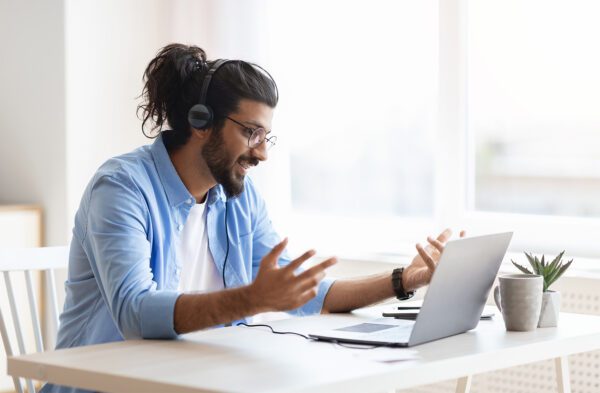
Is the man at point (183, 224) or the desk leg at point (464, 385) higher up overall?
the man at point (183, 224)

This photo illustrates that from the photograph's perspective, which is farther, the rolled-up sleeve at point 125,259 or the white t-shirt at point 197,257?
the white t-shirt at point 197,257

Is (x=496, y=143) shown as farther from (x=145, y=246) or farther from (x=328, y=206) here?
(x=145, y=246)

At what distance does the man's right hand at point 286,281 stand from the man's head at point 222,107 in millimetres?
Answer: 562

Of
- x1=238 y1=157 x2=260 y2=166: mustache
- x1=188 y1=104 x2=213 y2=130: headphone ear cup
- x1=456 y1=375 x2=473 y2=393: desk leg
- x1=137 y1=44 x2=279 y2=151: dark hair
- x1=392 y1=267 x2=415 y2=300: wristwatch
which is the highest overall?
x1=137 y1=44 x2=279 y2=151: dark hair

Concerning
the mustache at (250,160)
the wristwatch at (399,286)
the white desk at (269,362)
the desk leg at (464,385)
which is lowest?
the desk leg at (464,385)

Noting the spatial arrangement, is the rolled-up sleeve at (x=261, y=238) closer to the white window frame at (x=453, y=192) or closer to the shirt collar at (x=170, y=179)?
the shirt collar at (x=170, y=179)

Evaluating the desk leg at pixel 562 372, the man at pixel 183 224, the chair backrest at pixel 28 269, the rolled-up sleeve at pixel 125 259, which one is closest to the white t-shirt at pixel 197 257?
the man at pixel 183 224

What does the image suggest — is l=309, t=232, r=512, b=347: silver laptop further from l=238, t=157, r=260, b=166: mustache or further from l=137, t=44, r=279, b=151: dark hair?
l=137, t=44, r=279, b=151: dark hair

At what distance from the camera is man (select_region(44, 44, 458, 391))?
1.83 metres

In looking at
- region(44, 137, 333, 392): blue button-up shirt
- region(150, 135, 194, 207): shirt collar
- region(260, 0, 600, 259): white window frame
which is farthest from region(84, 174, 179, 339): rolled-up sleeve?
region(260, 0, 600, 259): white window frame

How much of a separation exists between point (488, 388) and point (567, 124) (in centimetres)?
88

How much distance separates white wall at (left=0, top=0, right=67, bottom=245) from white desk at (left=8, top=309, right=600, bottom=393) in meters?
1.96

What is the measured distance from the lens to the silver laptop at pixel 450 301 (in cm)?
171

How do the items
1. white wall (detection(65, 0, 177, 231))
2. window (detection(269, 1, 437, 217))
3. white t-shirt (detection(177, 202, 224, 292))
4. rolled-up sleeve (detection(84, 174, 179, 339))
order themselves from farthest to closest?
white wall (detection(65, 0, 177, 231)) → window (detection(269, 1, 437, 217)) → white t-shirt (detection(177, 202, 224, 292)) → rolled-up sleeve (detection(84, 174, 179, 339))
